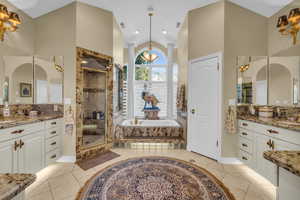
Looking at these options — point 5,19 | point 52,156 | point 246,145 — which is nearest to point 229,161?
point 246,145

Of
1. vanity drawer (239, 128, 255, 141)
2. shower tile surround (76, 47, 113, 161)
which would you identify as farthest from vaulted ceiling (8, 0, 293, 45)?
vanity drawer (239, 128, 255, 141)

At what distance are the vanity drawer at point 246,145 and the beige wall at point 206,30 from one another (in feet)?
6.09

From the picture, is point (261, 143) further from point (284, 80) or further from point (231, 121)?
point (284, 80)

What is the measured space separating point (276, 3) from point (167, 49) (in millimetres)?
3527

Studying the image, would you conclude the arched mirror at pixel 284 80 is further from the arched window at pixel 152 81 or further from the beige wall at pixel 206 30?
the arched window at pixel 152 81

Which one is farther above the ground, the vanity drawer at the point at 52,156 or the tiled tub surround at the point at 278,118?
the tiled tub surround at the point at 278,118

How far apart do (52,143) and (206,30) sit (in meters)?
3.90

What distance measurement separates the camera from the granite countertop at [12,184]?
1.56ft

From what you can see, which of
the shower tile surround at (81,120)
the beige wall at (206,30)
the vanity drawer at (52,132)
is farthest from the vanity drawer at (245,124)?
the vanity drawer at (52,132)

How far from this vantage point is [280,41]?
8.46 ft

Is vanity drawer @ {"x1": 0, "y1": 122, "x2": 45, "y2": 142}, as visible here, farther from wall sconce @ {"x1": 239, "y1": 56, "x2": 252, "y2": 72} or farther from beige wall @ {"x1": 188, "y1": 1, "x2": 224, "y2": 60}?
wall sconce @ {"x1": 239, "y1": 56, "x2": 252, "y2": 72}

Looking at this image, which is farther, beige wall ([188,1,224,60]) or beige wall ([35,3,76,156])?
beige wall ([188,1,224,60])

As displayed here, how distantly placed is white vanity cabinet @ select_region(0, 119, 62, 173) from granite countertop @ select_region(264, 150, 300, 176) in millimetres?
2651

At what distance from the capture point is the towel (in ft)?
8.79
